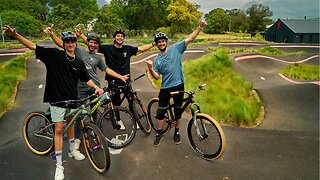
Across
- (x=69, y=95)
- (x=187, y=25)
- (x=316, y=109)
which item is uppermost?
(x=187, y=25)

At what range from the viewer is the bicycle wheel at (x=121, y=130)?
4614 millimetres

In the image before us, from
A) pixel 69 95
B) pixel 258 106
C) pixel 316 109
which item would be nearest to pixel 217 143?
pixel 69 95

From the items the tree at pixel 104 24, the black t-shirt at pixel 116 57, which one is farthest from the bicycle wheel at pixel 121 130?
the tree at pixel 104 24

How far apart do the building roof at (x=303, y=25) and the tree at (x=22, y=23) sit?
172ft

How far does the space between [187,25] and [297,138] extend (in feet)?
150

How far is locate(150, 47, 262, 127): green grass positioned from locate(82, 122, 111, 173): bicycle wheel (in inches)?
146

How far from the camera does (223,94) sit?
851 cm

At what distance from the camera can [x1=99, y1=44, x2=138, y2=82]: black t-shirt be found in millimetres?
5031

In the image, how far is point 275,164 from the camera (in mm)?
4195

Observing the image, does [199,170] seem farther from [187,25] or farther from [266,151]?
[187,25]

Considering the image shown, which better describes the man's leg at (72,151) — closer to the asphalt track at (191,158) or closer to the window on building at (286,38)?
the asphalt track at (191,158)

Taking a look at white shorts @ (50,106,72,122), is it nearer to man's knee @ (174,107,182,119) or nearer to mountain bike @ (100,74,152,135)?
mountain bike @ (100,74,152,135)

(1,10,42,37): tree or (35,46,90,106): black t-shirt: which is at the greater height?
(1,10,42,37): tree

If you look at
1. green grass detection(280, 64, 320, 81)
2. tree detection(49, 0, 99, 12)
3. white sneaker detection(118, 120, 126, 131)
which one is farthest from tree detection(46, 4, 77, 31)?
white sneaker detection(118, 120, 126, 131)
